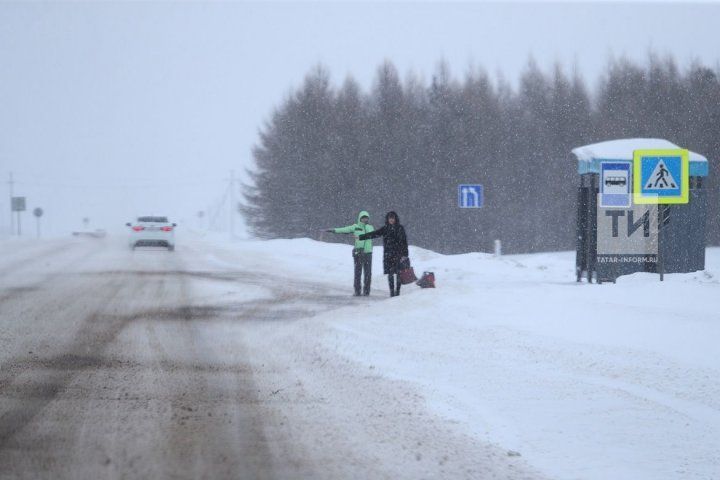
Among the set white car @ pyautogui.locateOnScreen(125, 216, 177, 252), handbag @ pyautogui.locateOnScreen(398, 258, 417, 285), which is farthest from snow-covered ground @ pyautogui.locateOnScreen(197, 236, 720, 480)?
white car @ pyautogui.locateOnScreen(125, 216, 177, 252)

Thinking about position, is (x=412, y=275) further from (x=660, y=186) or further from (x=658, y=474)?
(x=658, y=474)

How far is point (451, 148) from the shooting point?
59.0 meters

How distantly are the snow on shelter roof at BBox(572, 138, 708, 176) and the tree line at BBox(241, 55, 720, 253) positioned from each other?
35.8 m

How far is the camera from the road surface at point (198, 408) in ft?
19.2

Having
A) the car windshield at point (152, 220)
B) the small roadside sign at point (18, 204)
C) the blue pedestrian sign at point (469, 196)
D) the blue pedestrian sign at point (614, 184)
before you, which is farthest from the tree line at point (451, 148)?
the blue pedestrian sign at point (614, 184)

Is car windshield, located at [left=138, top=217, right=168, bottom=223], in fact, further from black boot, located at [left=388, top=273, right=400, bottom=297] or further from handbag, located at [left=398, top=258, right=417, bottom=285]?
handbag, located at [left=398, top=258, right=417, bottom=285]

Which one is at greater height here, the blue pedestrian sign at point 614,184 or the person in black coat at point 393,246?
the blue pedestrian sign at point 614,184

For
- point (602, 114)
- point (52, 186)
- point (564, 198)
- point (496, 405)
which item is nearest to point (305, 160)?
point (564, 198)

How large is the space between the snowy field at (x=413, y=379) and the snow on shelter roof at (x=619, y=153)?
282cm

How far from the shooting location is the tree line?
2227 inches

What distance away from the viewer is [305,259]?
1344 inches

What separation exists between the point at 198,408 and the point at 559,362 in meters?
4.17

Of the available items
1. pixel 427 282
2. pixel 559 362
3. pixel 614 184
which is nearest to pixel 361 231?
pixel 427 282

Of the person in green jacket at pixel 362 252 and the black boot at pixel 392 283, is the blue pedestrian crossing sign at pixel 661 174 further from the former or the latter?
the person in green jacket at pixel 362 252
